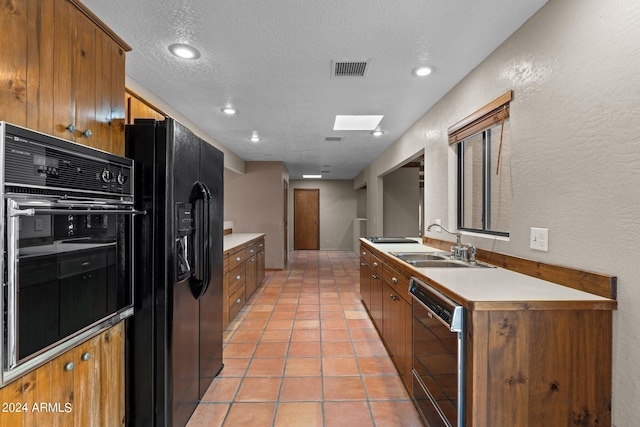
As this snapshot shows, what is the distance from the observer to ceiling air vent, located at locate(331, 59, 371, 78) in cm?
241

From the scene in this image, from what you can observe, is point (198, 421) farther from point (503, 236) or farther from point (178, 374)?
point (503, 236)

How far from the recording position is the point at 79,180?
128 centimetres

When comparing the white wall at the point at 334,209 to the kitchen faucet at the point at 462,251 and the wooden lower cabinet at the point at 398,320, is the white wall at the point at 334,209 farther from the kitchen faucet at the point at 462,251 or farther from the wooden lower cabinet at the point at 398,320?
the kitchen faucet at the point at 462,251

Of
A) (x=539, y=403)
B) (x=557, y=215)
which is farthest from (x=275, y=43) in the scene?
(x=539, y=403)

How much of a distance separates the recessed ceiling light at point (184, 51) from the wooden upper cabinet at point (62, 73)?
573 millimetres

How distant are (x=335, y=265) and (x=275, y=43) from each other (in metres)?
6.02

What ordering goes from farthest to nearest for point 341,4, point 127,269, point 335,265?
1. point 335,265
2. point 341,4
3. point 127,269

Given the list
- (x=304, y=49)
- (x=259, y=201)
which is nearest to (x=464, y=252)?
(x=304, y=49)

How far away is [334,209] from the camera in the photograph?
1062cm

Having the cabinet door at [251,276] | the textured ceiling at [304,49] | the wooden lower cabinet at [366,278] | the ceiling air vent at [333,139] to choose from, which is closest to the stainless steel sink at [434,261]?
the wooden lower cabinet at [366,278]

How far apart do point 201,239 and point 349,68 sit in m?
1.70

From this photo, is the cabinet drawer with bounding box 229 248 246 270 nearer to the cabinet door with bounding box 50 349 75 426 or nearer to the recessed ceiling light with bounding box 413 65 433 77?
the cabinet door with bounding box 50 349 75 426

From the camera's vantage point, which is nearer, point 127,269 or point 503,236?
point 127,269

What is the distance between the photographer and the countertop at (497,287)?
4.44 feet
